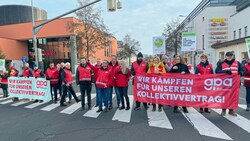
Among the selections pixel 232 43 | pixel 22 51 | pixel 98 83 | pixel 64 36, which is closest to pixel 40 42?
pixel 22 51

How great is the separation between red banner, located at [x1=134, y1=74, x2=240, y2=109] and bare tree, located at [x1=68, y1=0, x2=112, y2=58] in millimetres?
20005

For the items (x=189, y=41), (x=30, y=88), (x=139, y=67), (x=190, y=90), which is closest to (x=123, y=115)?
(x=139, y=67)

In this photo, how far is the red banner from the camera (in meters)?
6.37

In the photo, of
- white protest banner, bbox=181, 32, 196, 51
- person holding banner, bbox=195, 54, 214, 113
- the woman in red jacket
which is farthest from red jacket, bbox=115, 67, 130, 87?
white protest banner, bbox=181, 32, 196, 51

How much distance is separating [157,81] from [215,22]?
123ft

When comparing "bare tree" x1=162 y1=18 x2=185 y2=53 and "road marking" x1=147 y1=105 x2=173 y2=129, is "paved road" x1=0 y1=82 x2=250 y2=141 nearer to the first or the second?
"road marking" x1=147 y1=105 x2=173 y2=129

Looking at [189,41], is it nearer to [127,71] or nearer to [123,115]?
[127,71]

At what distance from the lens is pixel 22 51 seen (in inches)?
1495

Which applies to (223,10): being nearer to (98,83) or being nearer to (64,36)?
(64,36)

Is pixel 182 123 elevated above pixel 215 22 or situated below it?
below

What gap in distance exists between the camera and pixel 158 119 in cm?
629

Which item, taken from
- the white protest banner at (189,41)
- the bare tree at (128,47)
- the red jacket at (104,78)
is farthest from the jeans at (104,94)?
the bare tree at (128,47)

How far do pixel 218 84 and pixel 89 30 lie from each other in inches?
880

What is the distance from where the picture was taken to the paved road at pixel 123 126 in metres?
4.95
